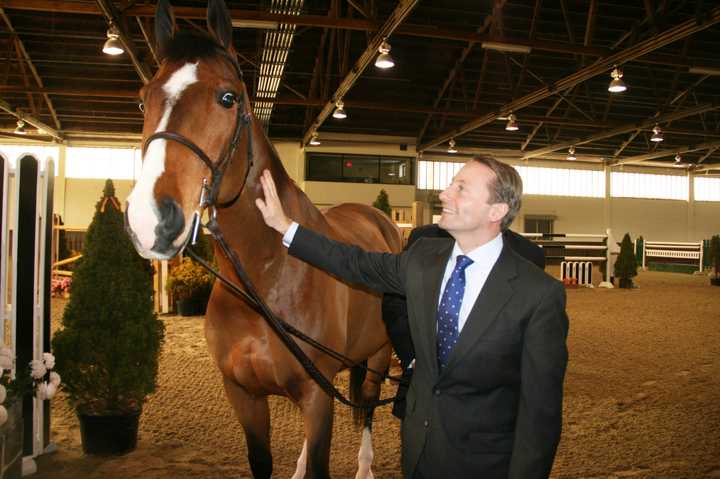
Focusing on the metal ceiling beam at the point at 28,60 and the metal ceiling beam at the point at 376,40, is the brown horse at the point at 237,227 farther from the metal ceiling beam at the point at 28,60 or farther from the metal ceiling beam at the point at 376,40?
the metal ceiling beam at the point at 28,60

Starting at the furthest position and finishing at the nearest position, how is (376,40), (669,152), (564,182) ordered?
(564,182), (669,152), (376,40)

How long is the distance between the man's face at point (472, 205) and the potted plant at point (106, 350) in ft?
9.76

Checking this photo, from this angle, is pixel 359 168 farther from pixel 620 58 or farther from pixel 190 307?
pixel 190 307

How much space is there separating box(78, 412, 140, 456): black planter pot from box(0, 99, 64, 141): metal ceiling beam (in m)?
16.9

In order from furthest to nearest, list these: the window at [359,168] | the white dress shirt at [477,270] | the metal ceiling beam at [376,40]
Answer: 1. the window at [359,168]
2. the metal ceiling beam at [376,40]
3. the white dress shirt at [477,270]

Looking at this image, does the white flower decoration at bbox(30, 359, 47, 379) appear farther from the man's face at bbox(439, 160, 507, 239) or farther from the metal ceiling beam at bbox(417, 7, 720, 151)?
the metal ceiling beam at bbox(417, 7, 720, 151)

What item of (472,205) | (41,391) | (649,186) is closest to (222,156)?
(472,205)

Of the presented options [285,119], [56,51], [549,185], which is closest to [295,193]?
[56,51]

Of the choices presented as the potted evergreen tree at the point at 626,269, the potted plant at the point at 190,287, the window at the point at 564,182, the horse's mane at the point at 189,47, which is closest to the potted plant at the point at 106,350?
the horse's mane at the point at 189,47

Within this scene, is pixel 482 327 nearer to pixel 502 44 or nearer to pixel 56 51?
pixel 502 44

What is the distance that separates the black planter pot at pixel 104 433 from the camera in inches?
146

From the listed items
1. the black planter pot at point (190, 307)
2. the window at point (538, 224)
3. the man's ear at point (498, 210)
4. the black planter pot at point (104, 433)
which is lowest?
the black planter pot at point (104, 433)

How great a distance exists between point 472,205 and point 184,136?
0.89m

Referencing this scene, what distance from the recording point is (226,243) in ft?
6.83
